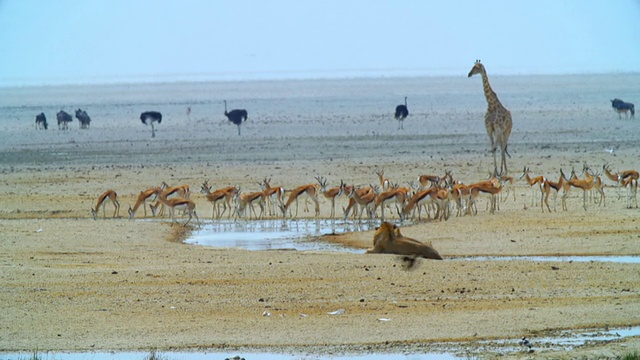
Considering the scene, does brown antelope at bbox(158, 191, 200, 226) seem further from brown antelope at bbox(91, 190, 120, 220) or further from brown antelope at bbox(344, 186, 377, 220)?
brown antelope at bbox(344, 186, 377, 220)

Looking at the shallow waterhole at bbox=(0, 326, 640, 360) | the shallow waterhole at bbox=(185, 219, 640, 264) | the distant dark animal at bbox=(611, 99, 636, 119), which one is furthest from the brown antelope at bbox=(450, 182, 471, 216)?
the distant dark animal at bbox=(611, 99, 636, 119)

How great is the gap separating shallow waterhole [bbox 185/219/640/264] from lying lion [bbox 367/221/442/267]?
653 mm

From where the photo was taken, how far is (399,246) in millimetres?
16156

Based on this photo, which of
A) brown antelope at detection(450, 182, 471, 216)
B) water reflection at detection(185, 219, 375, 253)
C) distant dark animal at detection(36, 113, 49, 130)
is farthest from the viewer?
distant dark animal at detection(36, 113, 49, 130)

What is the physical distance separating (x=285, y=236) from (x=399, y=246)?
12.5ft

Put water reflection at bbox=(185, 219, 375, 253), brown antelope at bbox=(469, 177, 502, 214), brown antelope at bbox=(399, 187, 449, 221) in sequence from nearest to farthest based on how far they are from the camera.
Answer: water reflection at bbox=(185, 219, 375, 253) → brown antelope at bbox=(399, 187, 449, 221) → brown antelope at bbox=(469, 177, 502, 214)

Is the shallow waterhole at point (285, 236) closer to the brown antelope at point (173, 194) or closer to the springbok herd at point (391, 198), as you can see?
the springbok herd at point (391, 198)

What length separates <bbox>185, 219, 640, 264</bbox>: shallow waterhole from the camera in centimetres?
1633

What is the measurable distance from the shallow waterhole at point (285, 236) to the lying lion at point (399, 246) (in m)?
0.65

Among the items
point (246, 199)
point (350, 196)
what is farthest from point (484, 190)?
point (246, 199)

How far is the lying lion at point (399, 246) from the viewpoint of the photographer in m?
16.0

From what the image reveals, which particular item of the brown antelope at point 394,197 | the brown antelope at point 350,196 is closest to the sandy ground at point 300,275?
the brown antelope at point 394,197

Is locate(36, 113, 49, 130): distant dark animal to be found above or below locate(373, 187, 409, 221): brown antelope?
above

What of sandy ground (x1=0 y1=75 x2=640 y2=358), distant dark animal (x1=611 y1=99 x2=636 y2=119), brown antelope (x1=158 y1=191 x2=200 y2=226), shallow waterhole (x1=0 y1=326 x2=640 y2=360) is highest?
distant dark animal (x1=611 y1=99 x2=636 y2=119)
